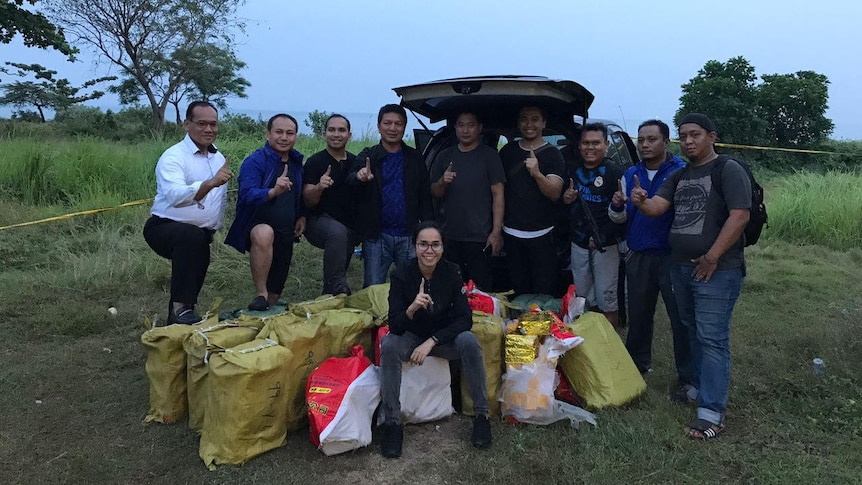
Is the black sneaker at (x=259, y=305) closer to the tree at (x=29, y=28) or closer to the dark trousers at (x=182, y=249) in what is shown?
the dark trousers at (x=182, y=249)

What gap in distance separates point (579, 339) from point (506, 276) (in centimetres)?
135

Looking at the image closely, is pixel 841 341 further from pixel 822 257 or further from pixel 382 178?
pixel 822 257

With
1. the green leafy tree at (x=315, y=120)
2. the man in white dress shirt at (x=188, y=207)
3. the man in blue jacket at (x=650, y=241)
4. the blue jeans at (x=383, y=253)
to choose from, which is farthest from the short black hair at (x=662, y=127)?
the green leafy tree at (x=315, y=120)

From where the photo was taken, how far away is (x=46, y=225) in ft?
25.4

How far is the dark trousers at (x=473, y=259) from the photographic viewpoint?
4.46m

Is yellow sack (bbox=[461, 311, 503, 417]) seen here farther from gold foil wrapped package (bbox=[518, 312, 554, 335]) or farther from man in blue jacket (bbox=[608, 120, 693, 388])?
man in blue jacket (bbox=[608, 120, 693, 388])

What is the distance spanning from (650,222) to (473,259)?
4.14 ft

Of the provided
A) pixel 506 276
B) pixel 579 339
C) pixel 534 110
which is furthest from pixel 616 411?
pixel 534 110

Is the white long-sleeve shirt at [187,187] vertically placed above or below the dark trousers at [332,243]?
above

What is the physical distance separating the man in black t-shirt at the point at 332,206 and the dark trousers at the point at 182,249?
756 mm

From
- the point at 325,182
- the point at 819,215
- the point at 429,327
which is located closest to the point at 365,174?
the point at 325,182

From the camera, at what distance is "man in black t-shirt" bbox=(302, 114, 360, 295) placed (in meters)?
4.36

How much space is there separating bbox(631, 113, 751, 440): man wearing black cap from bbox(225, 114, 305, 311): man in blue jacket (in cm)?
225

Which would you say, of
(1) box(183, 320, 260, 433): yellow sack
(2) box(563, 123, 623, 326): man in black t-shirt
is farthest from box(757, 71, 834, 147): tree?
(1) box(183, 320, 260, 433): yellow sack
